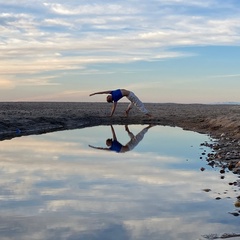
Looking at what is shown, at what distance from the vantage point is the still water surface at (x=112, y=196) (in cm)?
754

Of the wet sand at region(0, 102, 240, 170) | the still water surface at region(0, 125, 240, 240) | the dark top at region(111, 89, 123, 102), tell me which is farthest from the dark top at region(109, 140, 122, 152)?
the dark top at region(111, 89, 123, 102)

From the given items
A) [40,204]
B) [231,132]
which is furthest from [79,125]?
[40,204]

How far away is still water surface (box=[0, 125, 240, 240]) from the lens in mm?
7535

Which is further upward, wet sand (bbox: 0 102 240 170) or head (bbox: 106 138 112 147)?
wet sand (bbox: 0 102 240 170)

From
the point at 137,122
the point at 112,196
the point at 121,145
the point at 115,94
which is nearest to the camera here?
the point at 112,196

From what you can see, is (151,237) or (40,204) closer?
(151,237)

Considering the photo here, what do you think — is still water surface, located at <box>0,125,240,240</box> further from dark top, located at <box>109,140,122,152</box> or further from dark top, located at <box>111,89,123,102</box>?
dark top, located at <box>111,89,123,102</box>

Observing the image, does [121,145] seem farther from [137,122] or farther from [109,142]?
[137,122]

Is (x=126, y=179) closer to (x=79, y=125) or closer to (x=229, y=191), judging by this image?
(x=229, y=191)

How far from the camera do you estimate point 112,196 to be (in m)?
9.89

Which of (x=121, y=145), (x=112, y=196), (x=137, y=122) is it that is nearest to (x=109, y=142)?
(x=121, y=145)

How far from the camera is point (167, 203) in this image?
933cm

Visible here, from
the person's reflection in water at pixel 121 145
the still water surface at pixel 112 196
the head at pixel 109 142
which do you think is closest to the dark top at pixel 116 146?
the person's reflection in water at pixel 121 145

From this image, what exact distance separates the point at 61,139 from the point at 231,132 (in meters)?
8.42
